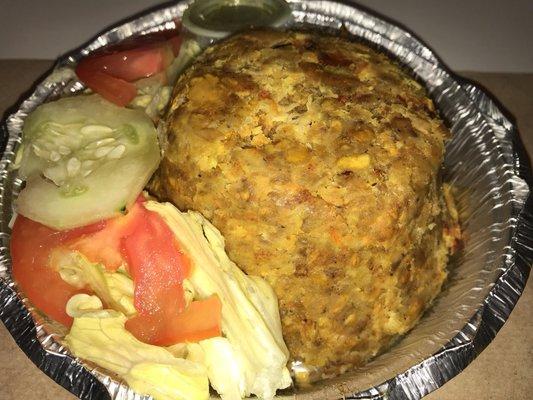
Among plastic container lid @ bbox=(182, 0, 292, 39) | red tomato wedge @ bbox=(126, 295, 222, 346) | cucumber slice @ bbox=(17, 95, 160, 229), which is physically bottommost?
red tomato wedge @ bbox=(126, 295, 222, 346)

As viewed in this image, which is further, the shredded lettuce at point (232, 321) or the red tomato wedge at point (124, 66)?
the red tomato wedge at point (124, 66)

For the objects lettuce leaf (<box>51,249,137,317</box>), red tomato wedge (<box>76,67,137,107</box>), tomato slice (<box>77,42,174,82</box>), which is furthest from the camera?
tomato slice (<box>77,42,174,82</box>)

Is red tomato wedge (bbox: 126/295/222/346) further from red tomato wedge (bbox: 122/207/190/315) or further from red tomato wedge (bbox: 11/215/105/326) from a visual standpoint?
red tomato wedge (bbox: 11/215/105/326)

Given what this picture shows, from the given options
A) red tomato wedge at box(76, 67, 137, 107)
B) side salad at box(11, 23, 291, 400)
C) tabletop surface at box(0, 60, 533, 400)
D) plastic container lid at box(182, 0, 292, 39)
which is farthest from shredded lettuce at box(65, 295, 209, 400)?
plastic container lid at box(182, 0, 292, 39)

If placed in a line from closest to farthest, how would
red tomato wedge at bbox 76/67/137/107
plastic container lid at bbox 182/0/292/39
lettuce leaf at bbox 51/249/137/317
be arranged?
lettuce leaf at bbox 51/249/137/317 < red tomato wedge at bbox 76/67/137/107 < plastic container lid at bbox 182/0/292/39

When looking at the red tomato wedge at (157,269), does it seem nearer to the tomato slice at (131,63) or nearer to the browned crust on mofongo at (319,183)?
the browned crust on mofongo at (319,183)

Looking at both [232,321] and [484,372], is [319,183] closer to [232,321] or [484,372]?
[232,321]

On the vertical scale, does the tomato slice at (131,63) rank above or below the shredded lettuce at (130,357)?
above

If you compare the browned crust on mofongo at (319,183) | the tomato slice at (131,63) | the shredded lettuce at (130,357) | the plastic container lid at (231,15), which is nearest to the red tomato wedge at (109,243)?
the shredded lettuce at (130,357)
